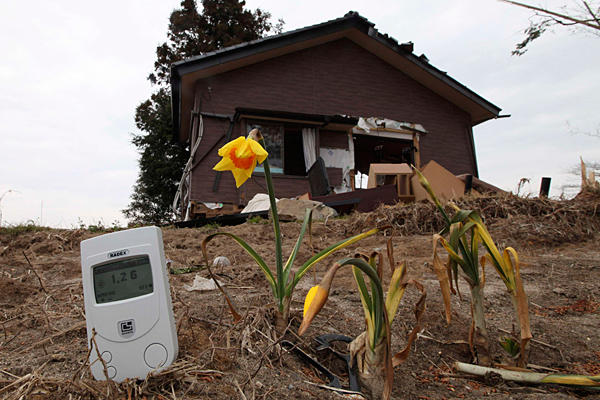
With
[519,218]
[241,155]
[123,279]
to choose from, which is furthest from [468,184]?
[123,279]

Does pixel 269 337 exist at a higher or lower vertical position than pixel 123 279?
lower

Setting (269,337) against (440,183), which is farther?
(440,183)

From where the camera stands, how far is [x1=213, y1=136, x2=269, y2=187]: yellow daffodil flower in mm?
1212

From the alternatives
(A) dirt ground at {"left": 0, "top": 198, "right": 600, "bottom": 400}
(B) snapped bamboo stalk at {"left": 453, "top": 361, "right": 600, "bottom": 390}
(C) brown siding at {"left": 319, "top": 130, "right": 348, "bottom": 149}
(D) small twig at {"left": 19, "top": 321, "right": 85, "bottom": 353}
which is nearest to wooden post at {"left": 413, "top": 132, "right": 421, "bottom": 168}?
(C) brown siding at {"left": 319, "top": 130, "right": 348, "bottom": 149}

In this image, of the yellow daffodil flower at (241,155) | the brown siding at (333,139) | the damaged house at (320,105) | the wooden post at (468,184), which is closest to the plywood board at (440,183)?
the wooden post at (468,184)

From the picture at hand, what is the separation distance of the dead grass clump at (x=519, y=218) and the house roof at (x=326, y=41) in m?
6.70

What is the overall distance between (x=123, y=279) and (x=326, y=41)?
11537mm

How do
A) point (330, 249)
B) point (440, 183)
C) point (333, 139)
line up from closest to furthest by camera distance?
1. point (330, 249)
2. point (440, 183)
3. point (333, 139)

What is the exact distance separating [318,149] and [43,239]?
681cm

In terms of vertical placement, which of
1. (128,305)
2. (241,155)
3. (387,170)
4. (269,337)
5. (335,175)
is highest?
(335,175)

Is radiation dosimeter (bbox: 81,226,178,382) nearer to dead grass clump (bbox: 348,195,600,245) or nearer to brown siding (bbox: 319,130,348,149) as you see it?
dead grass clump (bbox: 348,195,600,245)

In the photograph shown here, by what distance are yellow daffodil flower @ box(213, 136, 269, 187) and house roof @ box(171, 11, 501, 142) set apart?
861 centimetres

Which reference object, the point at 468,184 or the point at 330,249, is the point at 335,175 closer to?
the point at 468,184

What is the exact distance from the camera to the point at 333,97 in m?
11.2
